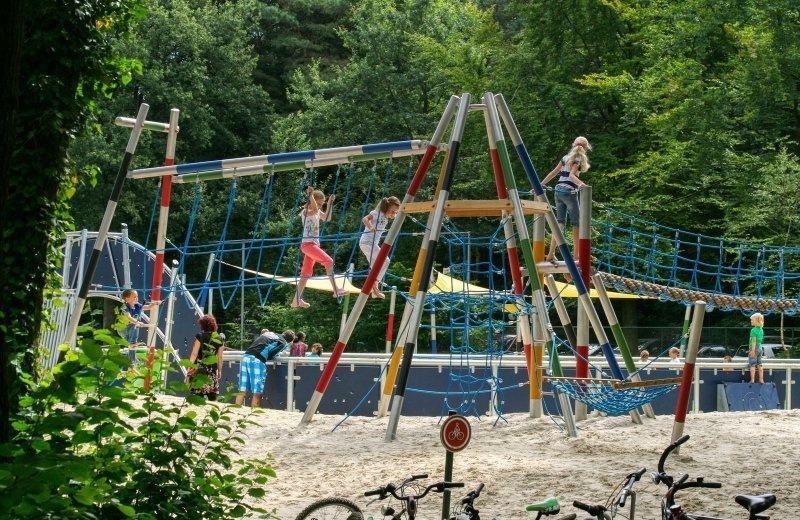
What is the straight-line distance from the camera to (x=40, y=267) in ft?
23.2

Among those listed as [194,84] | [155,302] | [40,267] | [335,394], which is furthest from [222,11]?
[40,267]

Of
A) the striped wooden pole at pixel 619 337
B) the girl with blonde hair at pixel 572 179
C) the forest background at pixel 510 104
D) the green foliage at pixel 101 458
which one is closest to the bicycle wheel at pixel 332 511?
the green foliage at pixel 101 458

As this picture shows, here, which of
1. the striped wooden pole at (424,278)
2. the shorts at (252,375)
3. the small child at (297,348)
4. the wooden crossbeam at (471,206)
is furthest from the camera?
the small child at (297,348)

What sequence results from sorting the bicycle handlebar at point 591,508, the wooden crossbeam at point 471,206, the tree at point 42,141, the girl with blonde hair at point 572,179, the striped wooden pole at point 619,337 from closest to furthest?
the bicycle handlebar at point 591,508, the tree at point 42,141, the wooden crossbeam at point 471,206, the striped wooden pole at point 619,337, the girl with blonde hair at point 572,179

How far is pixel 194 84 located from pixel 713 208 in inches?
657

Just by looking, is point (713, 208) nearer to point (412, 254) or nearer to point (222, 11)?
point (412, 254)

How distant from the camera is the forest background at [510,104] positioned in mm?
30234

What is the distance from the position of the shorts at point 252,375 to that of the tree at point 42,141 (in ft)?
28.7

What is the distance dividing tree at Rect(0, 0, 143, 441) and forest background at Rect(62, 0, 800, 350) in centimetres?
1730

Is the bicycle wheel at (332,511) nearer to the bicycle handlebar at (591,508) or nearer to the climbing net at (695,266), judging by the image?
the bicycle handlebar at (591,508)

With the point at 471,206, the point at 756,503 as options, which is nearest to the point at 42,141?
the point at 756,503

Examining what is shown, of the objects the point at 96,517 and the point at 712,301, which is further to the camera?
the point at 712,301

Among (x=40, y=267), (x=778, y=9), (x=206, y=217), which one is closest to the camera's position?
(x=40, y=267)

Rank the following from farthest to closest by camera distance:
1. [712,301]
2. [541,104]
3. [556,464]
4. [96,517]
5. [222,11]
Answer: [222,11], [541,104], [712,301], [556,464], [96,517]
